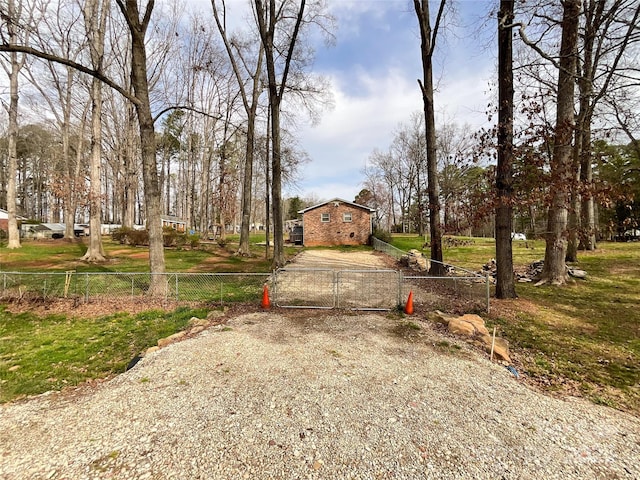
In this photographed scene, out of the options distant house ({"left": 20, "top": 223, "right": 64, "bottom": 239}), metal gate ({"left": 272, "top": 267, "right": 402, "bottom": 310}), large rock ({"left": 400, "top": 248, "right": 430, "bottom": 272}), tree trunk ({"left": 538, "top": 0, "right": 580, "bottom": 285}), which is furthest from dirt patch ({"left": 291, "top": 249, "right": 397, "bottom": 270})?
distant house ({"left": 20, "top": 223, "right": 64, "bottom": 239})

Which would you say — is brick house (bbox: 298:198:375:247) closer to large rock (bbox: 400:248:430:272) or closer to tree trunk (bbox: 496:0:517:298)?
large rock (bbox: 400:248:430:272)

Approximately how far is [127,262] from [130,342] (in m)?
11.4

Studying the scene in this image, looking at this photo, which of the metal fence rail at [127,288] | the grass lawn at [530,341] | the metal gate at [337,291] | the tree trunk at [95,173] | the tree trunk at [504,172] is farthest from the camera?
the tree trunk at [95,173]

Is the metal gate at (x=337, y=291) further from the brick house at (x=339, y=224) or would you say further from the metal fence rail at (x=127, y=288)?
the brick house at (x=339, y=224)

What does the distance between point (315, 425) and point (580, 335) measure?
18.2 feet

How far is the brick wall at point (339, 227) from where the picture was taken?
29250 millimetres

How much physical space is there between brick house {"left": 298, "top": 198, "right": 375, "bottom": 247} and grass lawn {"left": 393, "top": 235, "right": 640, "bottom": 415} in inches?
783

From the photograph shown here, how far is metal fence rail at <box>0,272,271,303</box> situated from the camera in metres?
8.20

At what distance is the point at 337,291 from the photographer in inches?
287

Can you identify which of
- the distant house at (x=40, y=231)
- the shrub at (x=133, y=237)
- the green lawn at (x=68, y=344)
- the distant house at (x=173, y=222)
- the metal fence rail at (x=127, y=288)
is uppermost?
the distant house at (x=173, y=222)

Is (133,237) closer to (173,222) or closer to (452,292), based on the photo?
(452,292)

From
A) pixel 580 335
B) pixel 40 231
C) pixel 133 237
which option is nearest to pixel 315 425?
pixel 580 335

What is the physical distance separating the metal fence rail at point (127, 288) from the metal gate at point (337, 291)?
95 centimetres

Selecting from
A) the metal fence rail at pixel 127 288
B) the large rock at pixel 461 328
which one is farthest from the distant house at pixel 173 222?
the large rock at pixel 461 328
